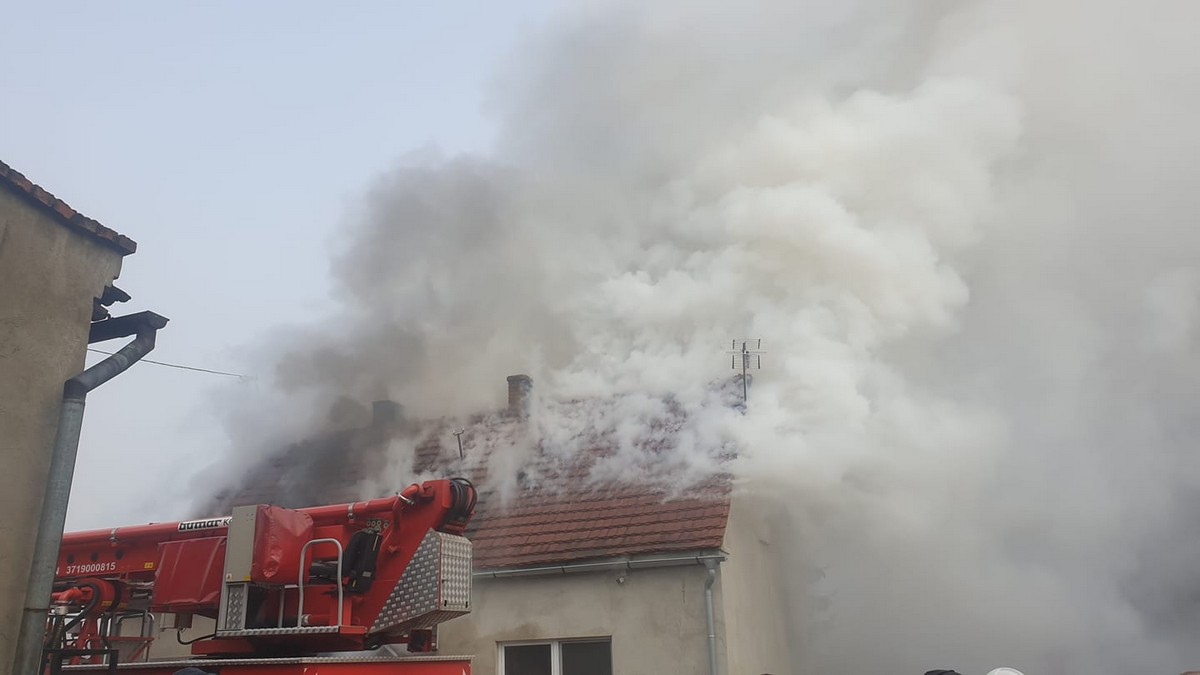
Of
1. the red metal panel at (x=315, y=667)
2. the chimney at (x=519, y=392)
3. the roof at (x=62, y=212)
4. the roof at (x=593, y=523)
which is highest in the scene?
the chimney at (x=519, y=392)

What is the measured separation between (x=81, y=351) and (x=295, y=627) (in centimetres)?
266

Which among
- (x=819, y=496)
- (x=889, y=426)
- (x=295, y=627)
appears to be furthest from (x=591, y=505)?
(x=295, y=627)

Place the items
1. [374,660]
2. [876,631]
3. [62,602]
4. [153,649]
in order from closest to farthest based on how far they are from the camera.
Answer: [374,660], [62,602], [153,649], [876,631]

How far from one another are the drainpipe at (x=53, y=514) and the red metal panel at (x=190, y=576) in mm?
953

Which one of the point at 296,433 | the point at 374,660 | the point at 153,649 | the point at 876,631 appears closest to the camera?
the point at 374,660

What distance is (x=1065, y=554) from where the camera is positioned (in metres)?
11.8

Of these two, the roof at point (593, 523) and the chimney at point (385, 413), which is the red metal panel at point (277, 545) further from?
the chimney at point (385, 413)

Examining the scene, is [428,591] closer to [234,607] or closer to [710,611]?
[234,607]

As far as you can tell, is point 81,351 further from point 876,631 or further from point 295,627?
point 876,631

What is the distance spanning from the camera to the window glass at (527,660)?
31.1 ft

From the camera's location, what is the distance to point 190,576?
23.3 ft

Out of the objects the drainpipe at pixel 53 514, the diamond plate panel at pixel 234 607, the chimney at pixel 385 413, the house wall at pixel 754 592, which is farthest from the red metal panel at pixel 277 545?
the chimney at pixel 385 413

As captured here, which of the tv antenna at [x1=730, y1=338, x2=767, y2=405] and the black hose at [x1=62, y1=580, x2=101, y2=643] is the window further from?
the black hose at [x1=62, y1=580, x2=101, y2=643]

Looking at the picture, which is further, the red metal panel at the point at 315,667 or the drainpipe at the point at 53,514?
the red metal panel at the point at 315,667
